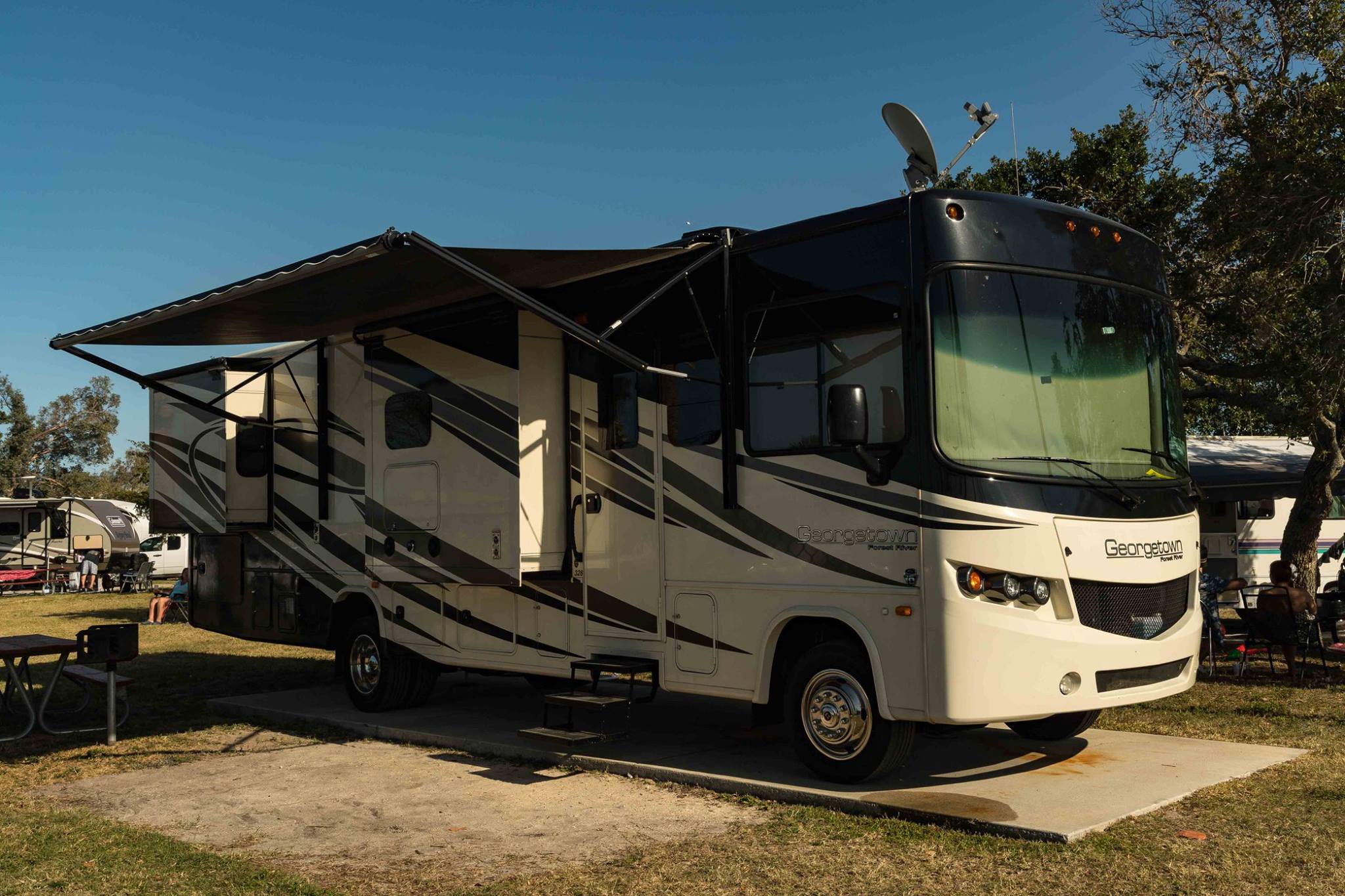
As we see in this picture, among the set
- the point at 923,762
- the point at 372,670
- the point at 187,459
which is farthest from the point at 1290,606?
the point at 187,459

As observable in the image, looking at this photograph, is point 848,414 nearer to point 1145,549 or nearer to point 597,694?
point 1145,549

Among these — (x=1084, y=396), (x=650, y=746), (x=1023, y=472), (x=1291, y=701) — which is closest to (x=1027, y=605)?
(x=1023, y=472)

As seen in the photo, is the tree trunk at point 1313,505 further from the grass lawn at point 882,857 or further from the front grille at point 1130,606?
the front grille at point 1130,606

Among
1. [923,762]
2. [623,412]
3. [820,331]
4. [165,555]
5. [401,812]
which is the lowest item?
[401,812]

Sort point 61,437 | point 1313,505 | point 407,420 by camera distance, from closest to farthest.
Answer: point 407,420
point 1313,505
point 61,437

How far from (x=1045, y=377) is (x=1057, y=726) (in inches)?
101

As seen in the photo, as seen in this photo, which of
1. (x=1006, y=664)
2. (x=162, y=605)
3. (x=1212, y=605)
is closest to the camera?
(x=1006, y=664)

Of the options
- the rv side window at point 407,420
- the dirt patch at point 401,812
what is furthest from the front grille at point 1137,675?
the rv side window at point 407,420

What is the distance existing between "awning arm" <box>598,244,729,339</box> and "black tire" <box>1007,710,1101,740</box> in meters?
3.53

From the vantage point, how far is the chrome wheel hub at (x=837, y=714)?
6652 mm

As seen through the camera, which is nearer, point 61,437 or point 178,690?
point 178,690

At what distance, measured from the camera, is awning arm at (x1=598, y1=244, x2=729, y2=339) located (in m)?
7.07

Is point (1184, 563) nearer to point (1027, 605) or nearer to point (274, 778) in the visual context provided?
point (1027, 605)

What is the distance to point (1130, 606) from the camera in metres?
6.60
